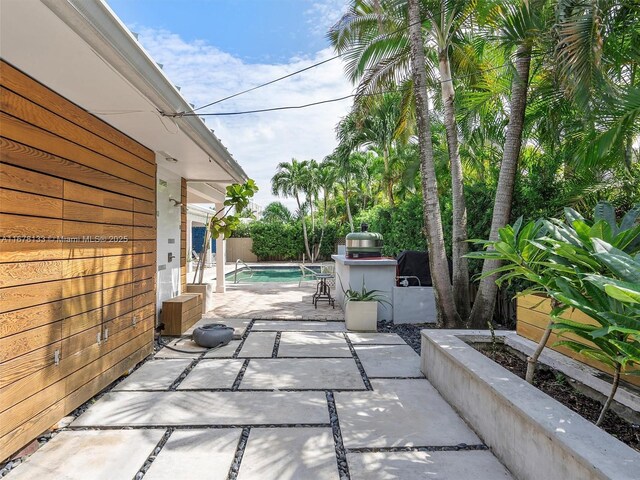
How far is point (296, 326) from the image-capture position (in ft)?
20.6

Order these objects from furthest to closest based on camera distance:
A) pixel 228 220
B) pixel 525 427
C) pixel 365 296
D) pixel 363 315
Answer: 1. pixel 228 220
2. pixel 365 296
3. pixel 363 315
4. pixel 525 427

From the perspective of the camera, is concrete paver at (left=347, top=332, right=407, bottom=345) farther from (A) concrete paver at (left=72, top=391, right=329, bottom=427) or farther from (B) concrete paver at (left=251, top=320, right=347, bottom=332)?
(A) concrete paver at (left=72, top=391, right=329, bottom=427)

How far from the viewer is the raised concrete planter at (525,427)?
162cm

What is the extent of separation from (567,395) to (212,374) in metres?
3.31

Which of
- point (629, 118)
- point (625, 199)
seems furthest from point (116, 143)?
point (625, 199)

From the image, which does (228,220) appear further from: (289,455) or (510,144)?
(289,455)

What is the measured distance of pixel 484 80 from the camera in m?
7.05

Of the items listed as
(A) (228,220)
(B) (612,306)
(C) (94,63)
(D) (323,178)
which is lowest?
(B) (612,306)

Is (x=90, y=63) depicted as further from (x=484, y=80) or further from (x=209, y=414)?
(x=484, y=80)

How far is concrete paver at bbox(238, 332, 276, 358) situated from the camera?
4.72 meters

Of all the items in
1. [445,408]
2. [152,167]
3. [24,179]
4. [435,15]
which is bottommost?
[445,408]

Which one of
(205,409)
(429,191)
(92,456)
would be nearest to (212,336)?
(205,409)

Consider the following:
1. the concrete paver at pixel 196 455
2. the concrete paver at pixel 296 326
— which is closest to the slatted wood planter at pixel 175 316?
the concrete paver at pixel 296 326

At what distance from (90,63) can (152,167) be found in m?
2.47
